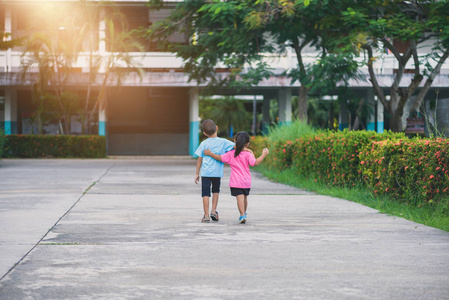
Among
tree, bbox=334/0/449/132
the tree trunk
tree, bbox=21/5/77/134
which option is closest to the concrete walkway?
tree, bbox=334/0/449/132

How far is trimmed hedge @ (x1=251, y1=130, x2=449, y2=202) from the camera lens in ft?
30.5

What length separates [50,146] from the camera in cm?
3288

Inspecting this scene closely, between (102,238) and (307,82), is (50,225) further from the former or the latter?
(307,82)

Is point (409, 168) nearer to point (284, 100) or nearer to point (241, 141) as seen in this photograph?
point (241, 141)

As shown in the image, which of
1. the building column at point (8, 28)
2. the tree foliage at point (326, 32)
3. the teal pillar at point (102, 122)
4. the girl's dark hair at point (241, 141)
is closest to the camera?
the girl's dark hair at point (241, 141)

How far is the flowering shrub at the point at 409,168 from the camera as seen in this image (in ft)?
30.0

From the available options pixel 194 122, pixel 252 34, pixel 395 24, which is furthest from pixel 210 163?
pixel 194 122

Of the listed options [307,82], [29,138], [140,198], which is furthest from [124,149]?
[140,198]

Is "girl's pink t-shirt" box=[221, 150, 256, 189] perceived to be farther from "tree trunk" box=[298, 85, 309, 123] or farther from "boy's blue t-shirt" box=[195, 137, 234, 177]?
"tree trunk" box=[298, 85, 309, 123]

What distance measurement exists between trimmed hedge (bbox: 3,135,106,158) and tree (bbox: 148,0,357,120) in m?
8.65

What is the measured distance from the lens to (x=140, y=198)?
40.5 ft

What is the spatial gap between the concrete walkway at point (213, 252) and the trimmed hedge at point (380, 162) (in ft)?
2.37

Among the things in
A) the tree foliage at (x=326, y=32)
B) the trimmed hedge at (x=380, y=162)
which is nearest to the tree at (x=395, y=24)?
the tree foliage at (x=326, y=32)

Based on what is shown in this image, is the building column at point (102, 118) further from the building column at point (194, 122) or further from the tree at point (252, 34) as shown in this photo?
the tree at point (252, 34)
